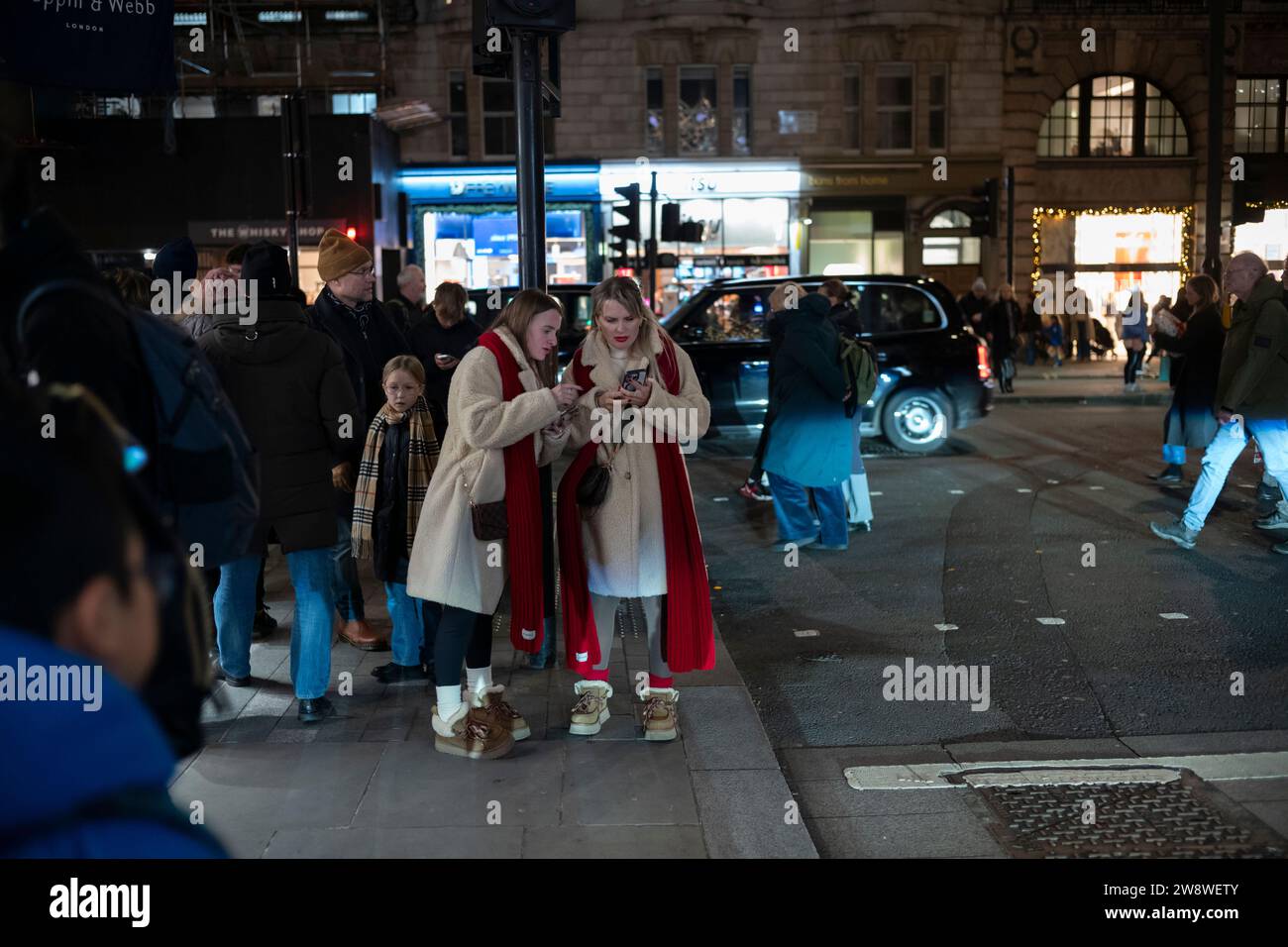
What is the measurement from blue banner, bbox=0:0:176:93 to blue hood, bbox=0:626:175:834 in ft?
25.2

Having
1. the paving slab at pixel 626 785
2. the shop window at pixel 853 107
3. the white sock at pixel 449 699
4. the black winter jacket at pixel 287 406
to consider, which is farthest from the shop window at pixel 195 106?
the paving slab at pixel 626 785

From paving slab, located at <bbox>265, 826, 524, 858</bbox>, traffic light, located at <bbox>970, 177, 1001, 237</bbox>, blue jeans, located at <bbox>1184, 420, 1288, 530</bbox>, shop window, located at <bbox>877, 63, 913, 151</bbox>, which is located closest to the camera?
paving slab, located at <bbox>265, 826, 524, 858</bbox>

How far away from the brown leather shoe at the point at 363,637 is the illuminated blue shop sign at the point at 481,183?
22.8 m

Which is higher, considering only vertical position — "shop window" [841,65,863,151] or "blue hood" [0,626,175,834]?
"shop window" [841,65,863,151]

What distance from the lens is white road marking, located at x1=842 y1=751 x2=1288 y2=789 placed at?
190 inches

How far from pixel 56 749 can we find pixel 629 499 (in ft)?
11.2

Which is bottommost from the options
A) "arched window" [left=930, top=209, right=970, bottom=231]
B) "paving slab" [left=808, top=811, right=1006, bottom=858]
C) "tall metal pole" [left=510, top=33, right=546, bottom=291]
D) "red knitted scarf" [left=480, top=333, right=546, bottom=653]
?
"paving slab" [left=808, top=811, right=1006, bottom=858]

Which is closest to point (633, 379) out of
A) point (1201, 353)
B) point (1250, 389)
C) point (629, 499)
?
point (629, 499)

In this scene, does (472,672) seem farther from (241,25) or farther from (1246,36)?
(1246,36)

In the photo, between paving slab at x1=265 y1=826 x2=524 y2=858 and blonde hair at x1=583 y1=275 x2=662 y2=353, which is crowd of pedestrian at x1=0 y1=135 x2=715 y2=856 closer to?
blonde hair at x1=583 y1=275 x2=662 y2=353

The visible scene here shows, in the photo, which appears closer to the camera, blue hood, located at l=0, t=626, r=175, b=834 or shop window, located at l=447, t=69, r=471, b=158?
blue hood, located at l=0, t=626, r=175, b=834

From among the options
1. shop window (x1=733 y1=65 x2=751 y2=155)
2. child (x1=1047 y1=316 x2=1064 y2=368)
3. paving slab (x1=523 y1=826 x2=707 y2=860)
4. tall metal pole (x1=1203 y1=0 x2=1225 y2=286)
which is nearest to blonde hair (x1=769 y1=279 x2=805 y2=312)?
paving slab (x1=523 y1=826 x2=707 y2=860)
